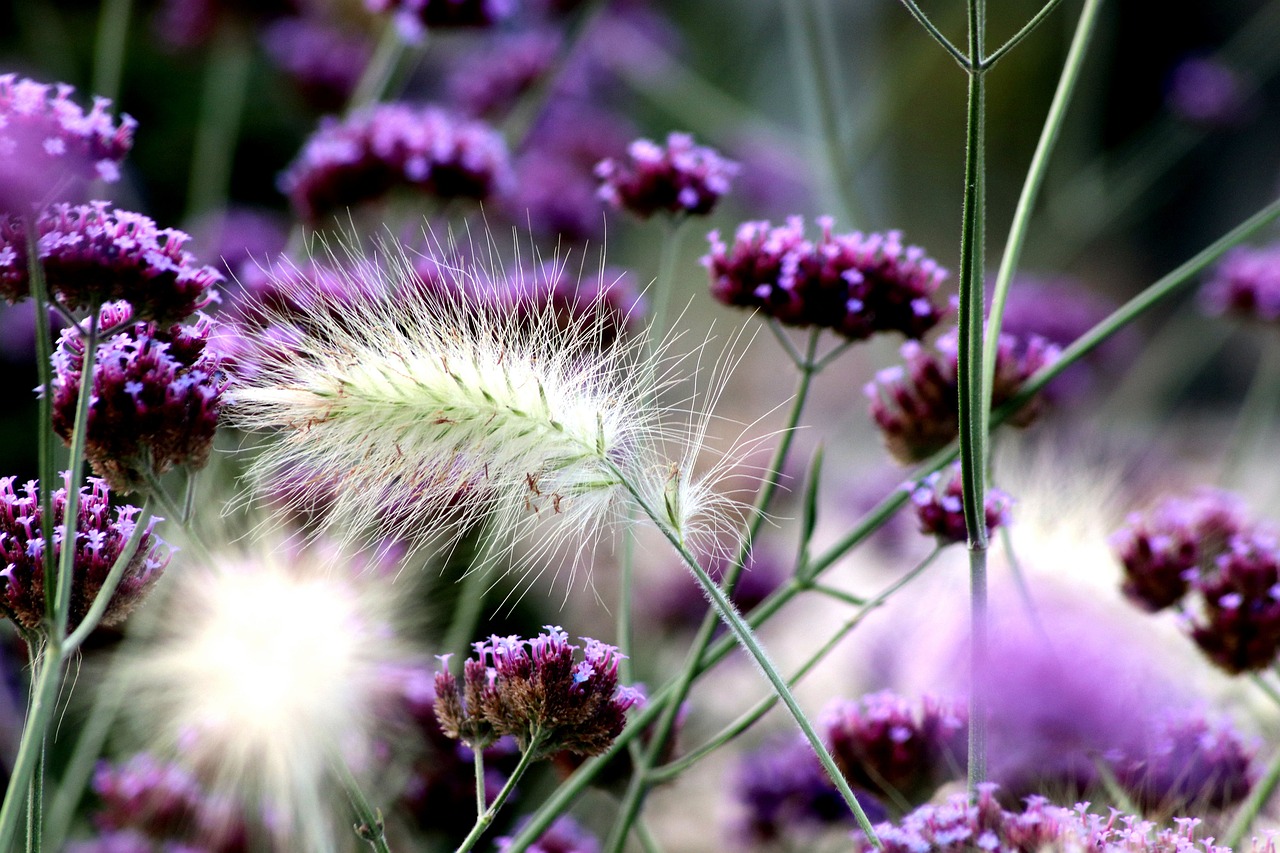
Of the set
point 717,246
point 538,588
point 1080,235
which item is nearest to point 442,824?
point 717,246

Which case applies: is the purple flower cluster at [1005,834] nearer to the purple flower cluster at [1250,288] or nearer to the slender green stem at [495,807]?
the slender green stem at [495,807]

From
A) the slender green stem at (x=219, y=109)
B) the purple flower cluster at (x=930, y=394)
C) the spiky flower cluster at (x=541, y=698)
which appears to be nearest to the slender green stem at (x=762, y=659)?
the spiky flower cluster at (x=541, y=698)

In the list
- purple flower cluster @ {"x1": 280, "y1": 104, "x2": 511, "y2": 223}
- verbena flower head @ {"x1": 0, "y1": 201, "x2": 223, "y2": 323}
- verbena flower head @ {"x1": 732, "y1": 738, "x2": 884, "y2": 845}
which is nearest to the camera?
verbena flower head @ {"x1": 0, "y1": 201, "x2": 223, "y2": 323}

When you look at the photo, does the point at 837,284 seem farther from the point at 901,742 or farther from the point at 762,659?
the point at 762,659

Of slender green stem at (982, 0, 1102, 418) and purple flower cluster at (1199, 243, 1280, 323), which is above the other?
purple flower cluster at (1199, 243, 1280, 323)

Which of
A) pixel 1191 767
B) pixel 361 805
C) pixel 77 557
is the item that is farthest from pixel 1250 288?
pixel 77 557

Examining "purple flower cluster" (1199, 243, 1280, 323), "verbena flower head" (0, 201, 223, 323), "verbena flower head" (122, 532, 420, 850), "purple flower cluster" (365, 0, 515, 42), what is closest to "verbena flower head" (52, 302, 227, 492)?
"verbena flower head" (0, 201, 223, 323)

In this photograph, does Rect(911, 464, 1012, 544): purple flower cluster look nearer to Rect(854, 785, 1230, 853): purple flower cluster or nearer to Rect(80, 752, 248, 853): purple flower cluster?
Rect(854, 785, 1230, 853): purple flower cluster

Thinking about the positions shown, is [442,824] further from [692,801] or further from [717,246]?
[692,801]
